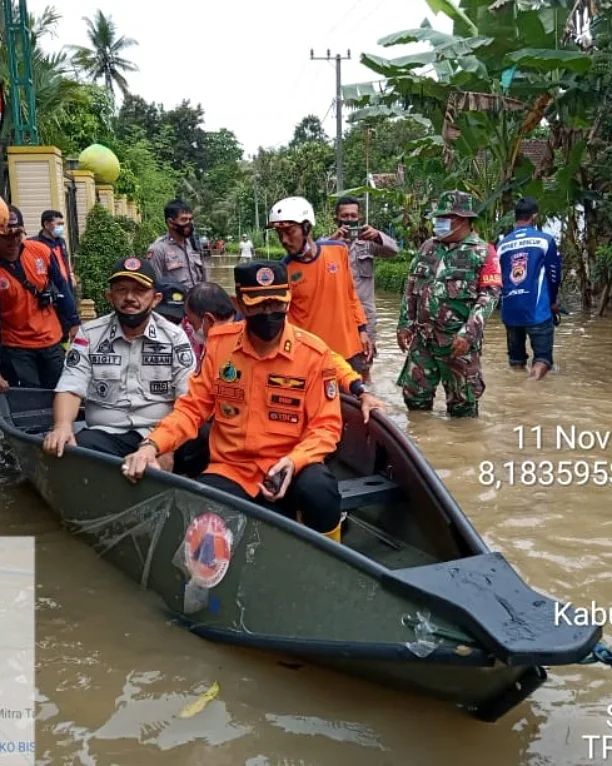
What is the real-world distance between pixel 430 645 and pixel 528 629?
274mm

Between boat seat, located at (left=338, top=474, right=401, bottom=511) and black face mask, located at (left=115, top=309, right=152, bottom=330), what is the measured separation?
1.21m

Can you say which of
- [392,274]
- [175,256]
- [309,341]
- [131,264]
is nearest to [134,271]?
[131,264]

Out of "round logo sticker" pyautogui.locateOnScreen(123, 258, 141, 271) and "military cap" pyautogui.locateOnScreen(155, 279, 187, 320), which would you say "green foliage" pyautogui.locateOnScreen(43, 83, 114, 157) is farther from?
"round logo sticker" pyautogui.locateOnScreen(123, 258, 141, 271)

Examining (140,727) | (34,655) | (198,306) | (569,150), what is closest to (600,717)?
(140,727)

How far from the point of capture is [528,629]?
221 cm

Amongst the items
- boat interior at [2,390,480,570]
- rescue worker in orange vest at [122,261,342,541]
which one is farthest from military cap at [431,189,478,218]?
rescue worker in orange vest at [122,261,342,541]

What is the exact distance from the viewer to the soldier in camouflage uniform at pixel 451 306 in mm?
5566

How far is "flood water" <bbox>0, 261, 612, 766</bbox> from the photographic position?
2.50 metres

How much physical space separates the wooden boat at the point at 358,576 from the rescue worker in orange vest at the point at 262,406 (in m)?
0.30

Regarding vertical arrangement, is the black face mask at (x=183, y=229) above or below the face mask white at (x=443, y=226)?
above

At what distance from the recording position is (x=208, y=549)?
2928 mm

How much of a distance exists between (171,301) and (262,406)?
214 centimetres

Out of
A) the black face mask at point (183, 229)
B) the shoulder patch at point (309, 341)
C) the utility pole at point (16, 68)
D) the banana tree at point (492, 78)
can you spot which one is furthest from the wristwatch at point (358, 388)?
the utility pole at point (16, 68)

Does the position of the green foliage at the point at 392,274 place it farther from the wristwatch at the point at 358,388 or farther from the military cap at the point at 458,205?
the wristwatch at the point at 358,388
